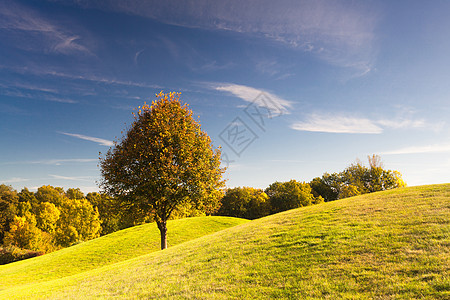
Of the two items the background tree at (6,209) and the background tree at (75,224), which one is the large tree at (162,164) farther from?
the background tree at (6,209)

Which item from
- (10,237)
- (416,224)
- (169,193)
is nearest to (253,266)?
(416,224)

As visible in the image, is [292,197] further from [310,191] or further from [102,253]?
[102,253]

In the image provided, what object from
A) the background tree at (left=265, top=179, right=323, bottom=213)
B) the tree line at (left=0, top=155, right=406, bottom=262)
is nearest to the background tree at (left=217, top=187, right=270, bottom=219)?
the tree line at (left=0, top=155, right=406, bottom=262)

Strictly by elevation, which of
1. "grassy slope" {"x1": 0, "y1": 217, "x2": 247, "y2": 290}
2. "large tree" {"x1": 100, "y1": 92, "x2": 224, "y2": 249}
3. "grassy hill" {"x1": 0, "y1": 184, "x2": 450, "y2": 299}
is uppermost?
"large tree" {"x1": 100, "y1": 92, "x2": 224, "y2": 249}

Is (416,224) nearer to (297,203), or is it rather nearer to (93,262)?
(93,262)

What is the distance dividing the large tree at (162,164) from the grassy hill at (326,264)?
7573 mm

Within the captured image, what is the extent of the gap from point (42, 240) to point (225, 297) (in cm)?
6635

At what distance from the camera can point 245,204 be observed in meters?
87.8

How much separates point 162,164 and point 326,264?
46.3 ft

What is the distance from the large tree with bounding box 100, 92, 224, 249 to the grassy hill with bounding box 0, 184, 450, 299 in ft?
24.8

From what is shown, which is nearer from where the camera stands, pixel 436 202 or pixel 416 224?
pixel 416 224

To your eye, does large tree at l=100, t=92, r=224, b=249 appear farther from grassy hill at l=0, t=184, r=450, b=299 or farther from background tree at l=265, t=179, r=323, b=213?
background tree at l=265, t=179, r=323, b=213

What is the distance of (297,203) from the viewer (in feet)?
237

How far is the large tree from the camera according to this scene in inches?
728
